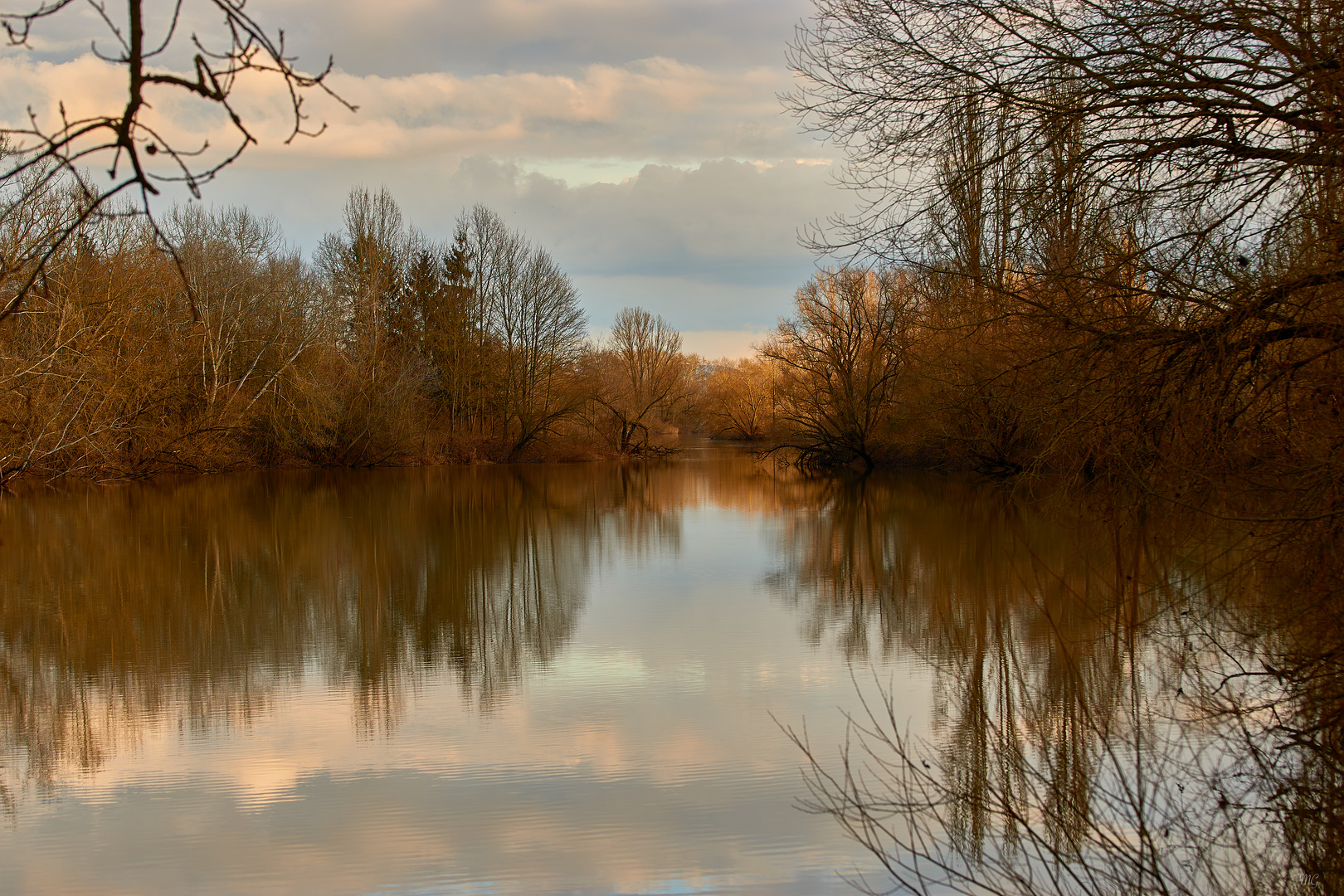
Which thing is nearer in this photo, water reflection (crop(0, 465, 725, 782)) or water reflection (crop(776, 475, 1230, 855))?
water reflection (crop(776, 475, 1230, 855))

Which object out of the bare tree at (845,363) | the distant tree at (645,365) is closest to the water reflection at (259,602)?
the bare tree at (845,363)

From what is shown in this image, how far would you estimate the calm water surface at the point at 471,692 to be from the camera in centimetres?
362

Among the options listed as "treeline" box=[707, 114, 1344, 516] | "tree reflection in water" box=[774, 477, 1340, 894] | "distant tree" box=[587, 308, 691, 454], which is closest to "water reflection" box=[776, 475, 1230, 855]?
"tree reflection in water" box=[774, 477, 1340, 894]

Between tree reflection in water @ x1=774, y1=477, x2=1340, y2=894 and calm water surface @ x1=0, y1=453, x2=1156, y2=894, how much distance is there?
0.11 metres

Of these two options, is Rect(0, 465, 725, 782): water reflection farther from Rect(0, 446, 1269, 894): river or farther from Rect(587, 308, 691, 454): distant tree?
Rect(587, 308, 691, 454): distant tree

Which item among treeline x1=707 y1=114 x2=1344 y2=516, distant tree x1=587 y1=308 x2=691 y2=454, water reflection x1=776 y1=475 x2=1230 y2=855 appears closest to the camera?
water reflection x1=776 y1=475 x2=1230 y2=855

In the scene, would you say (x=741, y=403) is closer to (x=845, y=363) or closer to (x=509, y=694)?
(x=845, y=363)

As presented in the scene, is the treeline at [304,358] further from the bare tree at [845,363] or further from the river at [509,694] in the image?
the bare tree at [845,363]

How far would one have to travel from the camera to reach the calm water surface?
142 inches

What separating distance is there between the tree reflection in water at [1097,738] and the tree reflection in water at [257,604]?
241 cm

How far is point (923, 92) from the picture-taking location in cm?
459

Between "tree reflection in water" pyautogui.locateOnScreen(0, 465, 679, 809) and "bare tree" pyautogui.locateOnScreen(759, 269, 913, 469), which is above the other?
"bare tree" pyautogui.locateOnScreen(759, 269, 913, 469)

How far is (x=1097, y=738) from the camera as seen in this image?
14.7 ft

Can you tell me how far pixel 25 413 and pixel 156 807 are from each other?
12417mm
